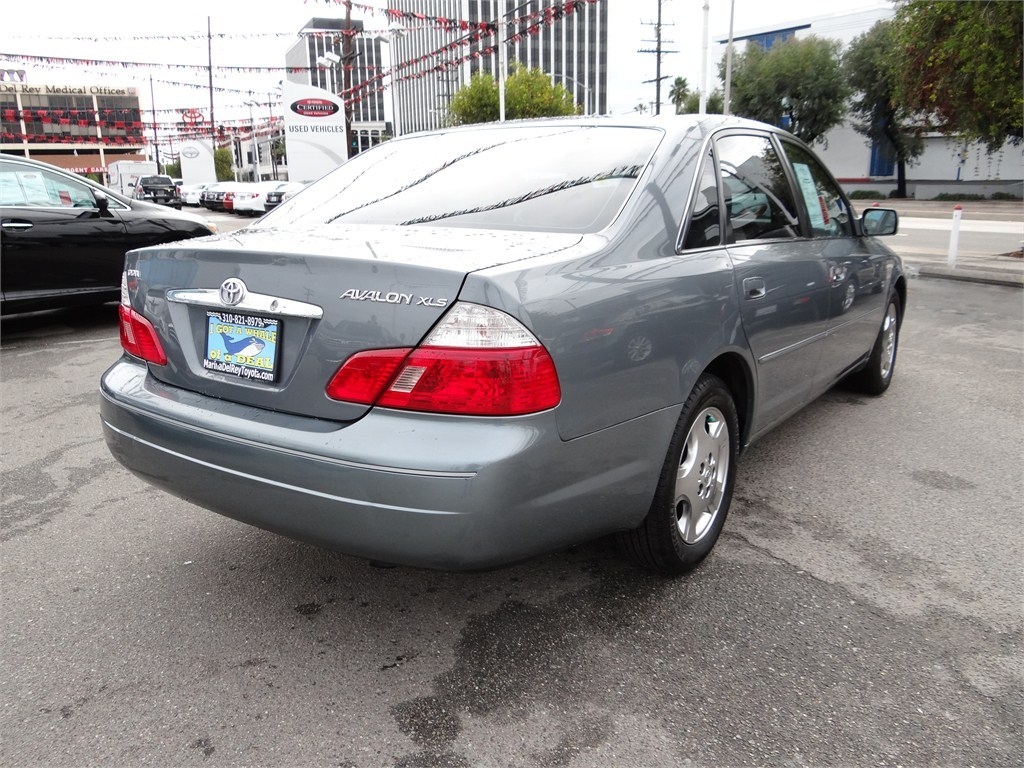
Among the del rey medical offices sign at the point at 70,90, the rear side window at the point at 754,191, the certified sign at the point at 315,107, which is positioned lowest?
the rear side window at the point at 754,191

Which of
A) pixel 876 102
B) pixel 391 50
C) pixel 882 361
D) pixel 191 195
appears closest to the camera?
pixel 882 361

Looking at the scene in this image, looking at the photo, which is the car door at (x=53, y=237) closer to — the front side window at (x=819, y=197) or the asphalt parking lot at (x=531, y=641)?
the asphalt parking lot at (x=531, y=641)

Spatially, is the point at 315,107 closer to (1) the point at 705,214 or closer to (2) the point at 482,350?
(1) the point at 705,214

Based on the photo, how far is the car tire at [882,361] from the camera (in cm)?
506

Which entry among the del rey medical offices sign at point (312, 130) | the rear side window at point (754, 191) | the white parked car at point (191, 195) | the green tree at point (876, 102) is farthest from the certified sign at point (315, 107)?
the green tree at point (876, 102)

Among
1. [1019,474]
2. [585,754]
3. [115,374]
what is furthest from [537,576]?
[1019,474]

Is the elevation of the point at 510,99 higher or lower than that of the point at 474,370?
higher

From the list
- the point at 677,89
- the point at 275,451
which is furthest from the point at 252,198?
the point at 677,89

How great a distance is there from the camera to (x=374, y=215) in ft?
9.67

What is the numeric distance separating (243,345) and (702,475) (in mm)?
1611

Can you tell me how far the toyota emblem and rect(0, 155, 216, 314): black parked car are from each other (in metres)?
5.61

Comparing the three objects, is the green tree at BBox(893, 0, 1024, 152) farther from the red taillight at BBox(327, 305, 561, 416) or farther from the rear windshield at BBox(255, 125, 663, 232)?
the red taillight at BBox(327, 305, 561, 416)

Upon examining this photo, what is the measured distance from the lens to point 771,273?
126 inches

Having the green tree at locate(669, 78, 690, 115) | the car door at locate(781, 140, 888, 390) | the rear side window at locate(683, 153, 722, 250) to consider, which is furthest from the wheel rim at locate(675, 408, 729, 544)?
the green tree at locate(669, 78, 690, 115)
